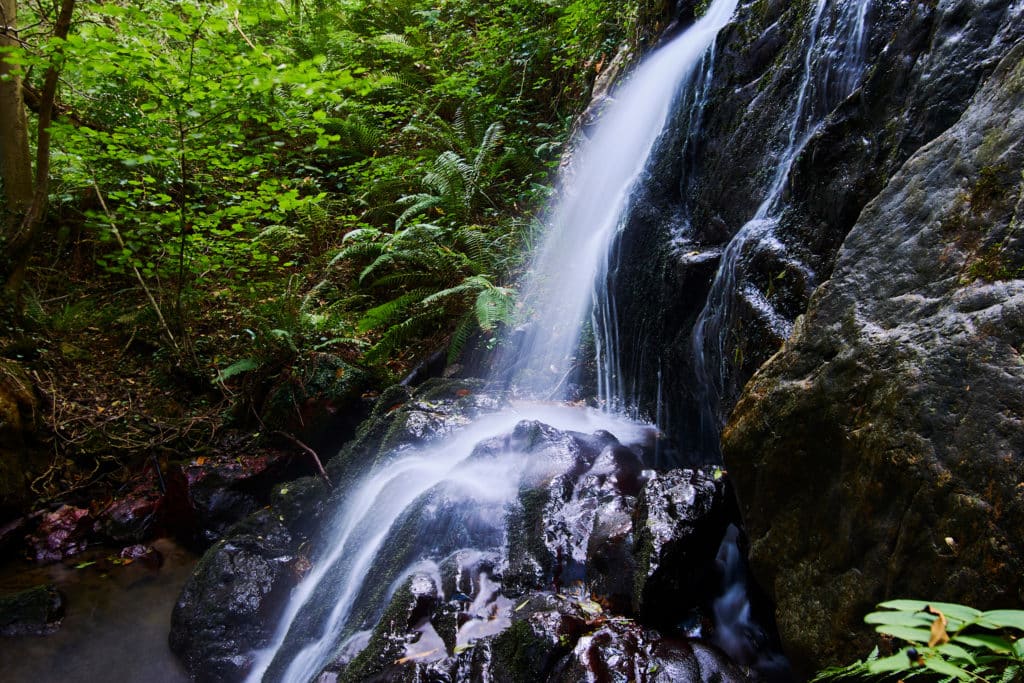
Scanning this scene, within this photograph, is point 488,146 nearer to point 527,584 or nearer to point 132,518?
point 132,518

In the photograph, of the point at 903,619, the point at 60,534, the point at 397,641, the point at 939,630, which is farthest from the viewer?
the point at 60,534

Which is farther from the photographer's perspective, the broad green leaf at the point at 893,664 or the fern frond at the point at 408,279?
the fern frond at the point at 408,279

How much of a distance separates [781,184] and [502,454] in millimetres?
2615

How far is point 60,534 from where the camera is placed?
5121 mm

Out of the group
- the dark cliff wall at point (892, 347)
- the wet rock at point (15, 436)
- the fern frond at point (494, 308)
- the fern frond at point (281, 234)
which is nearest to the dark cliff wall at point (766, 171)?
the dark cliff wall at point (892, 347)

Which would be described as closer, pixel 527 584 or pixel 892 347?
pixel 892 347

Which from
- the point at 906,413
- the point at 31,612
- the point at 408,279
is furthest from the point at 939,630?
the point at 408,279

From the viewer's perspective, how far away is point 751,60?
4250 mm

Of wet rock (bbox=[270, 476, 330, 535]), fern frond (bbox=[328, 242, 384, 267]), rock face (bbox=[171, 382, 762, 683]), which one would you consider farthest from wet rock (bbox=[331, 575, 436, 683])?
fern frond (bbox=[328, 242, 384, 267])

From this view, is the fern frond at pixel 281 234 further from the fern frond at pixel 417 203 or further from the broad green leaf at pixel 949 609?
the broad green leaf at pixel 949 609

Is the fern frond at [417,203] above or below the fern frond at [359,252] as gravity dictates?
above

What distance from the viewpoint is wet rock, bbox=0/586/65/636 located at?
399 centimetres

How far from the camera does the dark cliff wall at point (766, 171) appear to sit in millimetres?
2619

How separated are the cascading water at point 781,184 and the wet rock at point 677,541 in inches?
32.7
